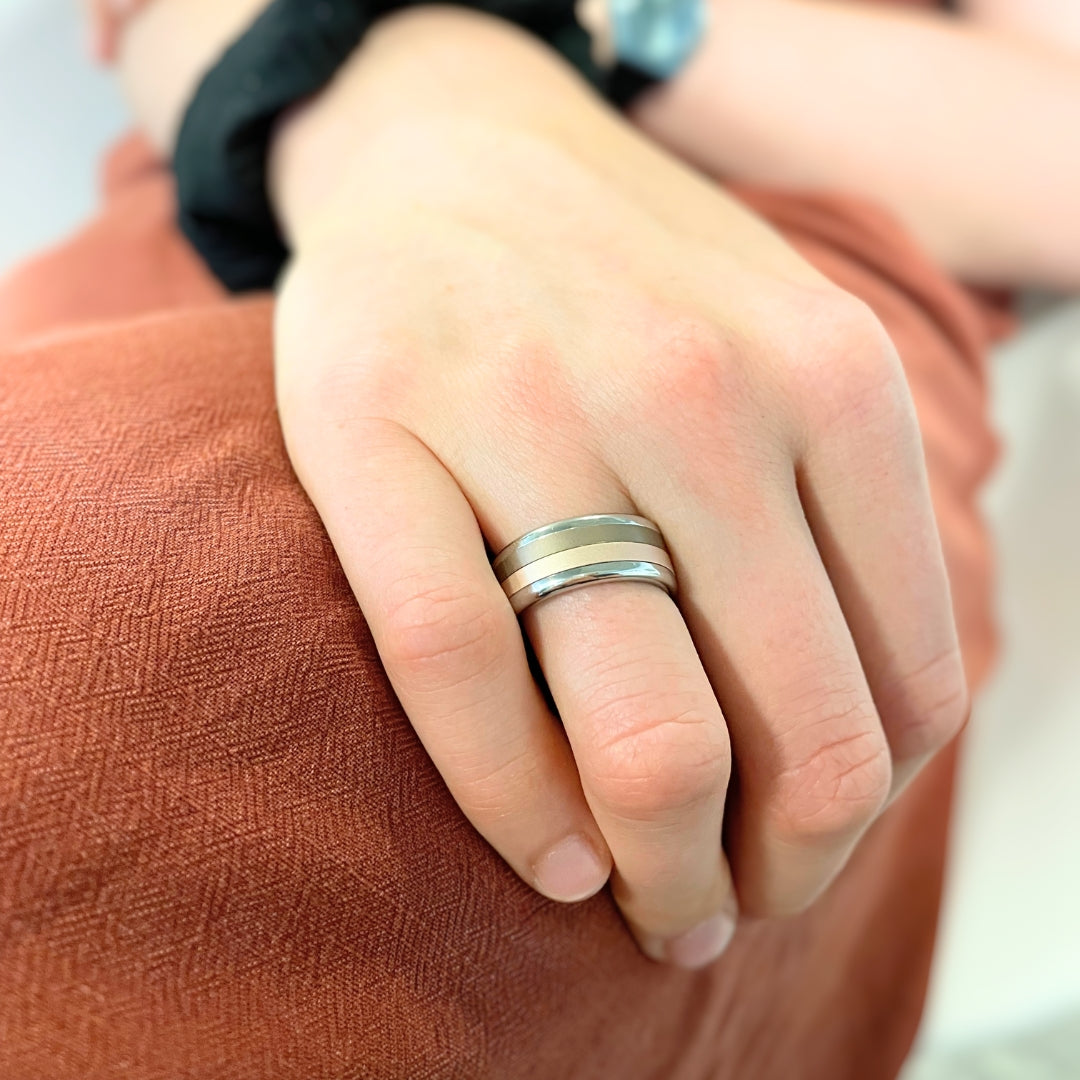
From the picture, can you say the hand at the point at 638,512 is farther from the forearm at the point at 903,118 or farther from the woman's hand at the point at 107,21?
the woman's hand at the point at 107,21

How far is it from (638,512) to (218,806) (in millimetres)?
196

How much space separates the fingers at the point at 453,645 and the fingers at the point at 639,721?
16 mm

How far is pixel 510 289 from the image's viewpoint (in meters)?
0.41

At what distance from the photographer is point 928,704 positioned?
43 cm

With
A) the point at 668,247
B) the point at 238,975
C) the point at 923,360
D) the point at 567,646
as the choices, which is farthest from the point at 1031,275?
the point at 238,975

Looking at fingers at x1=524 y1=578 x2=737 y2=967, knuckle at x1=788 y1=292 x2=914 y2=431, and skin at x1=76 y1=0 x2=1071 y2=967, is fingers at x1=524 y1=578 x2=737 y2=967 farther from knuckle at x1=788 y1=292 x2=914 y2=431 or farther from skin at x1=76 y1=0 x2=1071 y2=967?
knuckle at x1=788 y1=292 x2=914 y2=431

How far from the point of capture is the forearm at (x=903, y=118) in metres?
0.67

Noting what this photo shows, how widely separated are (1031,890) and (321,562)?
2.56 ft

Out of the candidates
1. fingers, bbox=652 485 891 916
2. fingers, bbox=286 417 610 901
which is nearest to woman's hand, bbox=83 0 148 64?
fingers, bbox=286 417 610 901

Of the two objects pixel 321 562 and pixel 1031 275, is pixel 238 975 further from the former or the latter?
pixel 1031 275

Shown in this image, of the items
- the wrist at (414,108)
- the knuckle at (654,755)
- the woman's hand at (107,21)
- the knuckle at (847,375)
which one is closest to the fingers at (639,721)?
the knuckle at (654,755)

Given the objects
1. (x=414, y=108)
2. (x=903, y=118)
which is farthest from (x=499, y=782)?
(x=903, y=118)

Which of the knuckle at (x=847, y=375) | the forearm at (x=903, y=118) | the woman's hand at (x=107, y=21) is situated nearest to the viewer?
the knuckle at (x=847, y=375)

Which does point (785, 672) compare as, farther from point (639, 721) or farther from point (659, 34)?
point (659, 34)
